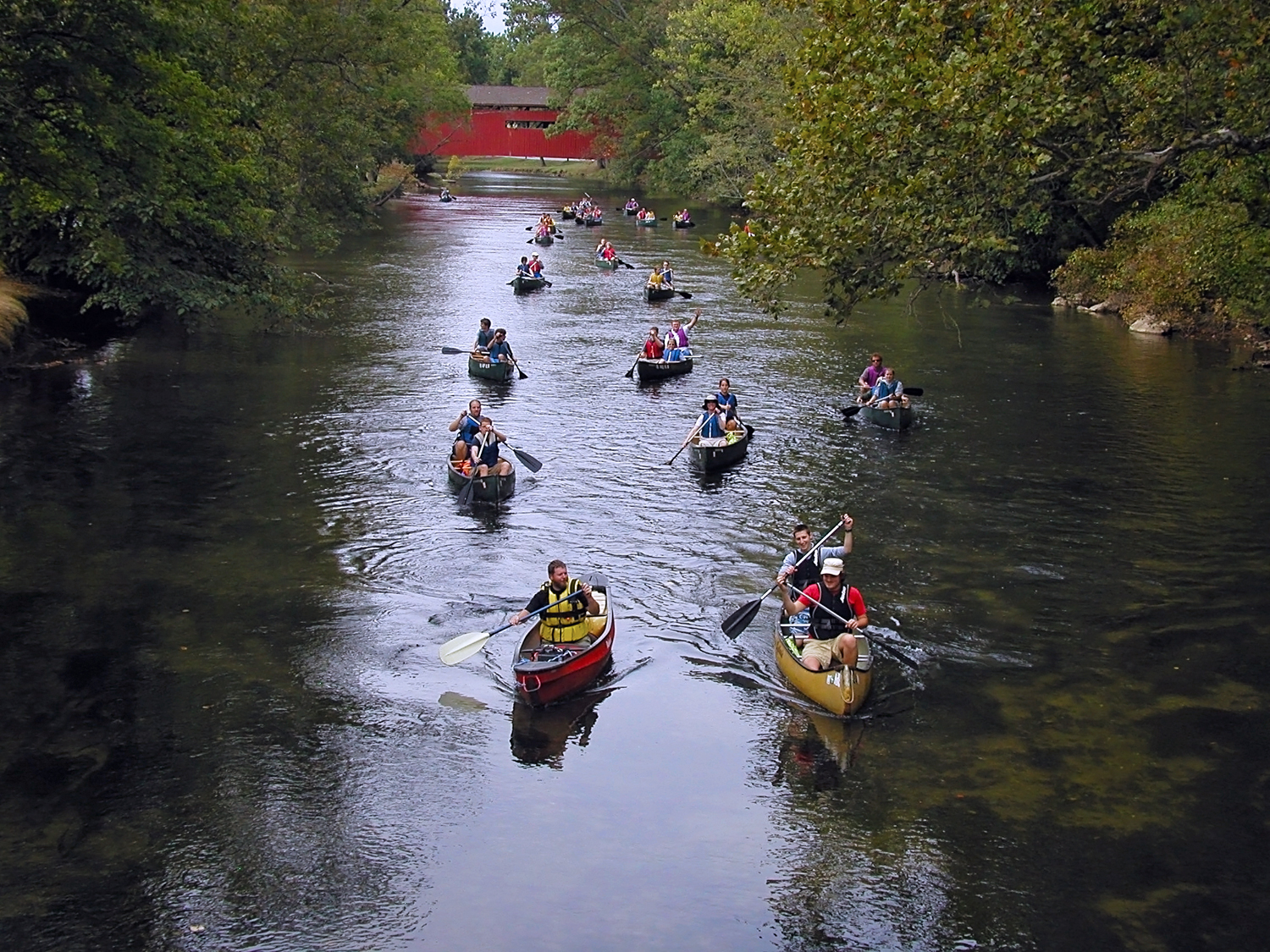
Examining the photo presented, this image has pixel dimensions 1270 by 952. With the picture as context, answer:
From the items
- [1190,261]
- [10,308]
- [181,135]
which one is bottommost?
[10,308]

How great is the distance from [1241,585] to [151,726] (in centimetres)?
1497

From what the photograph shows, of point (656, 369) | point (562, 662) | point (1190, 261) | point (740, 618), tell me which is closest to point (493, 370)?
point (656, 369)

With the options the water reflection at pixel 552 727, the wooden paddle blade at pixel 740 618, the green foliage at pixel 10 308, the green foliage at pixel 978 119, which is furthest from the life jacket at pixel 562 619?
the green foliage at pixel 10 308

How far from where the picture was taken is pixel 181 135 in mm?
23547

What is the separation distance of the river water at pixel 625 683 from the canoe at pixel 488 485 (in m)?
0.28

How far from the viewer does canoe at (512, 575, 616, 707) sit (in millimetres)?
14930

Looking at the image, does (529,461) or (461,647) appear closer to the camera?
(461,647)

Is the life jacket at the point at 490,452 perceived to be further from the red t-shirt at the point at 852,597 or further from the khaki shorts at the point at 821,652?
the khaki shorts at the point at 821,652

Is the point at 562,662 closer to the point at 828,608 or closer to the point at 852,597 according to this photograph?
the point at 828,608

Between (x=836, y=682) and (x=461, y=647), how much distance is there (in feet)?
14.6

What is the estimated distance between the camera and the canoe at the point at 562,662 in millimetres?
14930

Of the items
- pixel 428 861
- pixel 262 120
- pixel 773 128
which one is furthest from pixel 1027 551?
pixel 773 128

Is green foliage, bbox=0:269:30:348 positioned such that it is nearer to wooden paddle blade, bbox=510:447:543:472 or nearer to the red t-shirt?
wooden paddle blade, bbox=510:447:543:472

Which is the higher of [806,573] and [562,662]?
[806,573]
